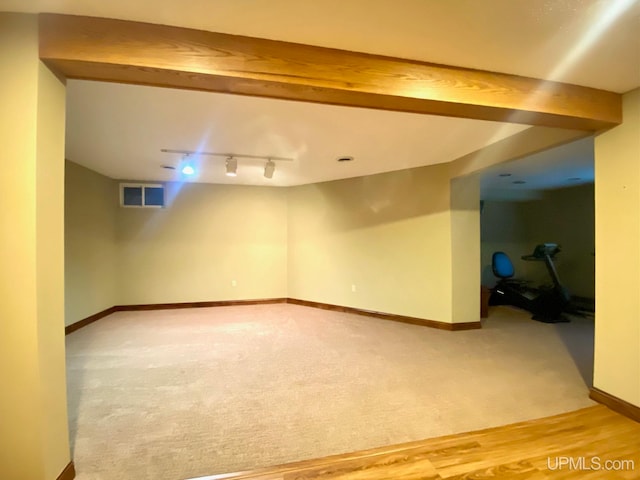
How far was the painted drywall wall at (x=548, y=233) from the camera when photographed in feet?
19.3

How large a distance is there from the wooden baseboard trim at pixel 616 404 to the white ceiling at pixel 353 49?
216cm

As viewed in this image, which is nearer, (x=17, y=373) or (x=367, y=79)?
(x=17, y=373)

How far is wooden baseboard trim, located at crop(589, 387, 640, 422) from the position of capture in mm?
2084

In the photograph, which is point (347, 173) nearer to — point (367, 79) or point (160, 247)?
point (367, 79)

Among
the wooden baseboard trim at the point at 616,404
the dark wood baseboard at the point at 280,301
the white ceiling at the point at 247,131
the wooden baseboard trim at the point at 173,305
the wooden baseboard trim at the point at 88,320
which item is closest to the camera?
the wooden baseboard trim at the point at 616,404

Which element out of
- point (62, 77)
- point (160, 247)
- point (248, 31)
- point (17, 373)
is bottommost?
point (17, 373)

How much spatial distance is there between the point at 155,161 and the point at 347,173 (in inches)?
106

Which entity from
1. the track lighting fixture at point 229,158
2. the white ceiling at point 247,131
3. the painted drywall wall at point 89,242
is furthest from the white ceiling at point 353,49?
the painted drywall wall at point 89,242

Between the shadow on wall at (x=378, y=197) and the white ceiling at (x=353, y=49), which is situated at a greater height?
the white ceiling at (x=353, y=49)

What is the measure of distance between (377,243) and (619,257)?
2.95 meters

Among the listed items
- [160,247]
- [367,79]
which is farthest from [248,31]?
[160,247]

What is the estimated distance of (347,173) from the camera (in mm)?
4789

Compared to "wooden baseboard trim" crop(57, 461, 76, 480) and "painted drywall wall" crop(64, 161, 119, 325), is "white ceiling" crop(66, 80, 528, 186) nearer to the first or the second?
"painted drywall wall" crop(64, 161, 119, 325)

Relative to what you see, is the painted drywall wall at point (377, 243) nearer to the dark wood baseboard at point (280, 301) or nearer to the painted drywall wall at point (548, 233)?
the dark wood baseboard at point (280, 301)
